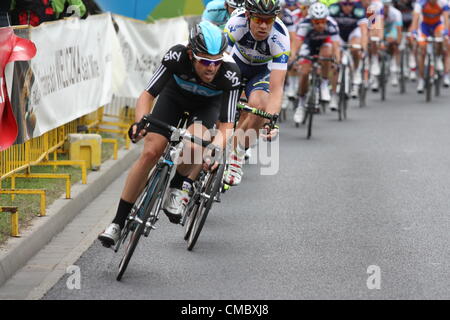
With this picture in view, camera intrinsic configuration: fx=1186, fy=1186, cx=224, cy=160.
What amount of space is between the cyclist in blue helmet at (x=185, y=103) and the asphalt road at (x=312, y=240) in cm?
49

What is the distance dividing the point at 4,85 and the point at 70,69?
301 cm

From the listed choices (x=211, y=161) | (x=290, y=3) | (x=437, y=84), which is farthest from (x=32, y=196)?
(x=437, y=84)

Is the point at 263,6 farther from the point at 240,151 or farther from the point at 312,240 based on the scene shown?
the point at 312,240

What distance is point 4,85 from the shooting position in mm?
9711

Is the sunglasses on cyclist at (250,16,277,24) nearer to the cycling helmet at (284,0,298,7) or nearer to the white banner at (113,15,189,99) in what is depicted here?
the white banner at (113,15,189,99)

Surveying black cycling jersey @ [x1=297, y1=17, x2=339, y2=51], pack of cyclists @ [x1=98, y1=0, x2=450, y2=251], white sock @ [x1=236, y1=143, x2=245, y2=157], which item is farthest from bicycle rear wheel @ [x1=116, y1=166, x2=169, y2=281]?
black cycling jersey @ [x1=297, y1=17, x2=339, y2=51]

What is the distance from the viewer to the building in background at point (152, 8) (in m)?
17.3

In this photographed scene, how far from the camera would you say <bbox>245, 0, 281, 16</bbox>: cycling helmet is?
11.0m

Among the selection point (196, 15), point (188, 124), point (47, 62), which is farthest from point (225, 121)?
point (196, 15)

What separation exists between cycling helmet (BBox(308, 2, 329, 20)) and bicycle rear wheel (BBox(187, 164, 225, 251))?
8.50 m

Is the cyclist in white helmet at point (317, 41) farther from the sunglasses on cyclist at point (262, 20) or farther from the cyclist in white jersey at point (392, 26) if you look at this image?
the cyclist in white jersey at point (392, 26)
